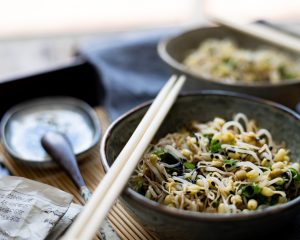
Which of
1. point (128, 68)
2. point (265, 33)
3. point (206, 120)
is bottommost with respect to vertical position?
point (128, 68)

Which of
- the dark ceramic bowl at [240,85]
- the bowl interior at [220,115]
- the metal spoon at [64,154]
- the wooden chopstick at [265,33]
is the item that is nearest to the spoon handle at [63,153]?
the metal spoon at [64,154]

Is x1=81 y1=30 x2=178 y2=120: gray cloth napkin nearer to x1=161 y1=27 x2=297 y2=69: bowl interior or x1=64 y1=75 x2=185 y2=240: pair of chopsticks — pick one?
x1=161 y1=27 x2=297 y2=69: bowl interior

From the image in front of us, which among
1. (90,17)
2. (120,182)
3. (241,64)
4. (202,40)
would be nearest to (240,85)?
(241,64)

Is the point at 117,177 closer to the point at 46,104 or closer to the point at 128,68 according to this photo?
the point at 46,104

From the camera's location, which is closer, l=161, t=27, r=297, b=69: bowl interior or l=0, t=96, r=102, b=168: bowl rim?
l=0, t=96, r=102, b=168: bowl rim

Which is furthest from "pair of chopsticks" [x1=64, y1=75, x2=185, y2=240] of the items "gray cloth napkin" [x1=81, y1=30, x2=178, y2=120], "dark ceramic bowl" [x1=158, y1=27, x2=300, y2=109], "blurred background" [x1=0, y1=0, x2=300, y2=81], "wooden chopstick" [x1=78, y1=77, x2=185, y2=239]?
"blurred background" [x1=0, y1=0, x2=300, y2=81]
